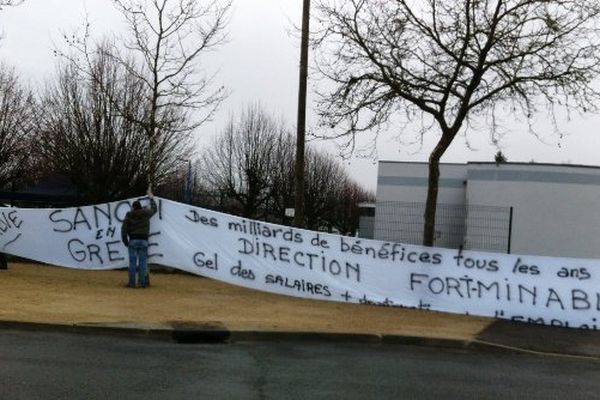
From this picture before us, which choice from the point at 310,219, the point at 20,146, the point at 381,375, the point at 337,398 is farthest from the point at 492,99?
the point at 310,219

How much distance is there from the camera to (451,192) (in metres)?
37.6

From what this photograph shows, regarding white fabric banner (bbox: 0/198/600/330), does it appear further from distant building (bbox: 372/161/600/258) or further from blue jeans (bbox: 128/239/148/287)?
distant building (bbox: 372/161/600/258)

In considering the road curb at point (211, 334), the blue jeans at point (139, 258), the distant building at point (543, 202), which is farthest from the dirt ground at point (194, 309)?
the distant building at point (543, 202)

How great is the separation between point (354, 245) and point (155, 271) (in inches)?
236

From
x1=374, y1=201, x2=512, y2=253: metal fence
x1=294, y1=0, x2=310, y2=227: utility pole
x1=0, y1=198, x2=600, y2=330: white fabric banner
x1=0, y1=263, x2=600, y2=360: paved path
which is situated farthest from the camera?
x1=374, y1=201, x2=512, y2=253: metal fence

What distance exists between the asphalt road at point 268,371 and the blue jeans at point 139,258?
4.79m

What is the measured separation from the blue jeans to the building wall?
70.8 ft

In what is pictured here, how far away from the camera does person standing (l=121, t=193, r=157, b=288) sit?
1425 cm

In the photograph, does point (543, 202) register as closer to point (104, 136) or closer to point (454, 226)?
point (454, 226)

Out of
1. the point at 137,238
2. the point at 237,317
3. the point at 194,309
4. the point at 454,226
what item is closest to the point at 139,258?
the point at 137,238

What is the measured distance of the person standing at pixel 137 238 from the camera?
14.2m

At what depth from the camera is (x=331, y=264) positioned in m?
14.4

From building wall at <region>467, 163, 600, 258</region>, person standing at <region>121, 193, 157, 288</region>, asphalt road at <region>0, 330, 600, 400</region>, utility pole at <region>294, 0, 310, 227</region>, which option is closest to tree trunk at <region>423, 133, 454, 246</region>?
utility pole at <region>294, 0, 310, 227</region>

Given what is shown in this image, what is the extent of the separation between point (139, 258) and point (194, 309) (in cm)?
294
